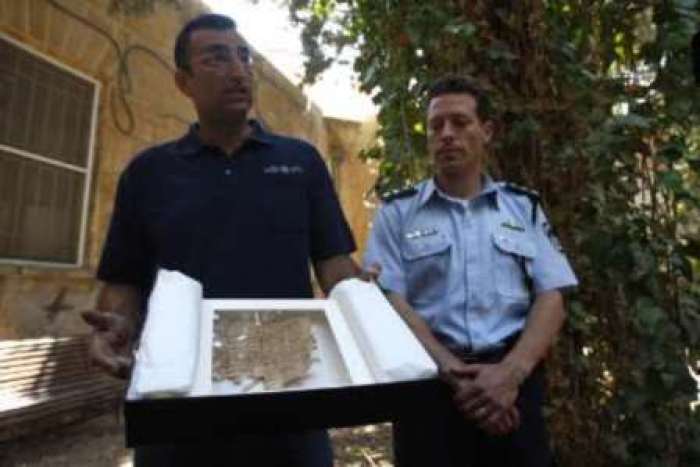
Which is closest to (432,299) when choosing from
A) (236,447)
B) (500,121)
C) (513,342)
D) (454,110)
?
(513,342)

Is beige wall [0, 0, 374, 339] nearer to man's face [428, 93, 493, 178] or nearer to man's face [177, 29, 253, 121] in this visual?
man's face [177, 29, 253, 121]

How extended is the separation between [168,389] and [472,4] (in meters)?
2.44

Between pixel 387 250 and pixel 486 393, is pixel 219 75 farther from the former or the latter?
pixel 486 393

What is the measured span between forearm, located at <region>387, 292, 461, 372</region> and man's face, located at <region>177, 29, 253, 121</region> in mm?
648

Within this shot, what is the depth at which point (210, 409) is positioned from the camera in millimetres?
1026

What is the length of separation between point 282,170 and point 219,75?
11.7 inches

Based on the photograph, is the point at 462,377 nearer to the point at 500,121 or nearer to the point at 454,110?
the point at 454,110

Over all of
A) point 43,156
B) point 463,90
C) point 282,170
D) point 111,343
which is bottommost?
point 111,343

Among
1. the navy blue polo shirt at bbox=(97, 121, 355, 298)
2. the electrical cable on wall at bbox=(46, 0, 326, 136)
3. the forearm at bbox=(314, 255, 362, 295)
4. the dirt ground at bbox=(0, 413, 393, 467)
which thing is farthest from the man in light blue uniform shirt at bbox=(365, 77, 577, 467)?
the electrical cable on wall at bbox=(46, 0, 326, 136)

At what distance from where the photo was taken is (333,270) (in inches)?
67.5

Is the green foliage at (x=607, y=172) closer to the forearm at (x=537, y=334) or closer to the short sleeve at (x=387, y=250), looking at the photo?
the forearm at (x=537, y=334)

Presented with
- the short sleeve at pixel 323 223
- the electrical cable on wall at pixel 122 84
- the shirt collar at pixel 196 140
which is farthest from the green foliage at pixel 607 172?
the electrical cable on wall at pixel 122 84

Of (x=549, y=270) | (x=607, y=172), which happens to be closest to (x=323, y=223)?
(x=549, y=270)

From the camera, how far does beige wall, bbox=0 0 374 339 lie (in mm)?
4855
